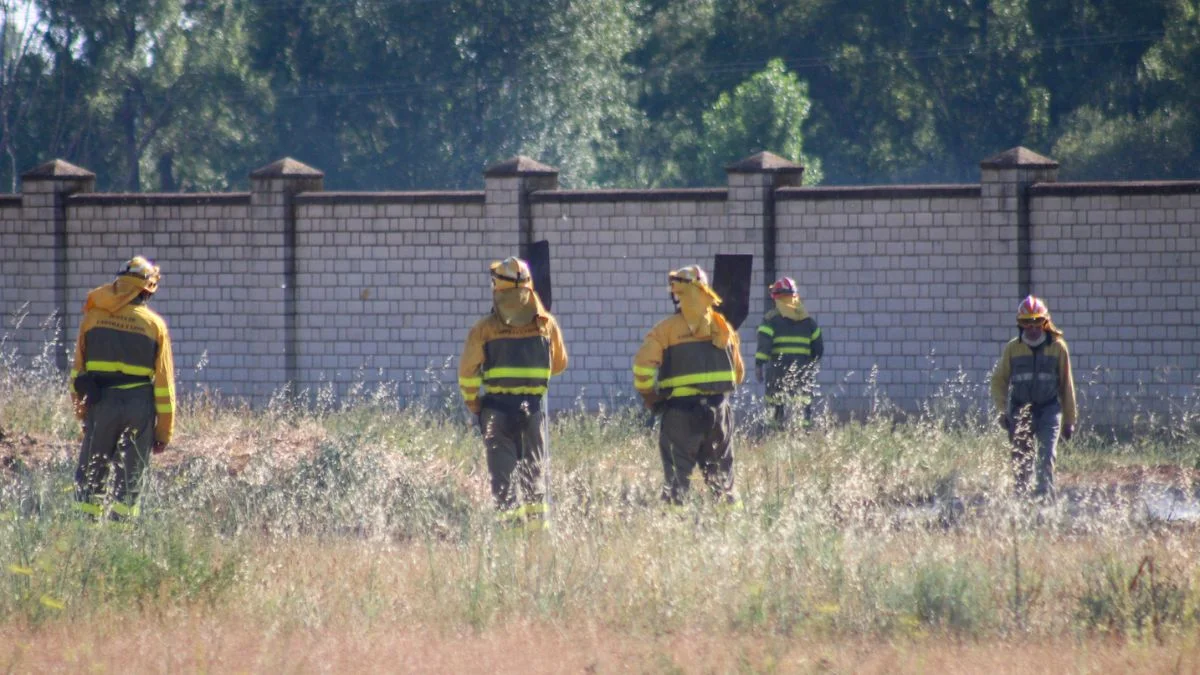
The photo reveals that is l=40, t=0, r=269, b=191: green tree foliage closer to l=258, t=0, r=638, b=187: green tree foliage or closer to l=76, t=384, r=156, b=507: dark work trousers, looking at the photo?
l=258, t=0, r=638, b=187: green tree foliage

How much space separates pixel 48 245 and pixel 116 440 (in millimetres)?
7853

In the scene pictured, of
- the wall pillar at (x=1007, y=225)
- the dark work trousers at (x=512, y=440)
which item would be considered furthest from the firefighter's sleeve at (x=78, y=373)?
the wall pillar at (x=1007, y=225)

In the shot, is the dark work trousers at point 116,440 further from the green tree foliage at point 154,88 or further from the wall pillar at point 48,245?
the green tree foliage at point 154,88

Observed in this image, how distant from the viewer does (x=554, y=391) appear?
50.4 ft

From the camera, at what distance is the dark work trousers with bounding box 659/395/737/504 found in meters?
9.06

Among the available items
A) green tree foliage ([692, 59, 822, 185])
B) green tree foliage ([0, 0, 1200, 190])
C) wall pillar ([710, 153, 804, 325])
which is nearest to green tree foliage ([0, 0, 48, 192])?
green tree foliage ([0, 0, 1200, 190])

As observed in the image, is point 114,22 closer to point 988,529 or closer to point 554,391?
point 554,391

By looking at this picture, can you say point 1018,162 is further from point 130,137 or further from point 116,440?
point 130,137

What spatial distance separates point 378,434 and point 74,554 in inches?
191

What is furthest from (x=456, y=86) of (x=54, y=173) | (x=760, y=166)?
(x=760, y=166)

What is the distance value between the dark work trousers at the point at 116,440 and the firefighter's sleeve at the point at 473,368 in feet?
5.76

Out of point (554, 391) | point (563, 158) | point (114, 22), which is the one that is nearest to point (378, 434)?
point (554, 391)

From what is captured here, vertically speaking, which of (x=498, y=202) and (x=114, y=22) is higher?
(x=114, y=22)

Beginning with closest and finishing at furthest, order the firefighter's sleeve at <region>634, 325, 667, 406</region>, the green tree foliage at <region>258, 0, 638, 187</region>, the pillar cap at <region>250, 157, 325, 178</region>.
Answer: the firefighter's sleeve at <region>634, 325, 667, 406</region> → the pillar cap at <region>250, 157, 325, 178</region> → the green tree foliage at <region>258, 0, 638, 187</region>
